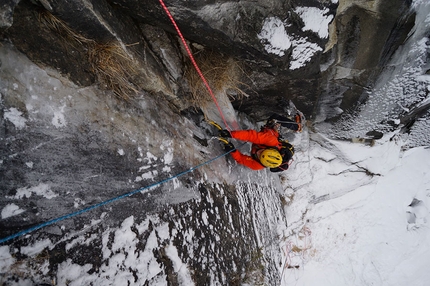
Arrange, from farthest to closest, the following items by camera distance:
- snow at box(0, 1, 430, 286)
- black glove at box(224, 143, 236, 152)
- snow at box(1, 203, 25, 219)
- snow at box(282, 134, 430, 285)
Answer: snow at box(282, 134, 430, 285), snow at box(0, 1, 430, 286), black glove at box(224, 143, 236, 152), snow at box(1, 203, 25, 219)

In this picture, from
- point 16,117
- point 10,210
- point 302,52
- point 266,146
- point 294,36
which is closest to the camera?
point 10,210

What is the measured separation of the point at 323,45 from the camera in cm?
316

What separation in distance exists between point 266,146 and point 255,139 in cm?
26

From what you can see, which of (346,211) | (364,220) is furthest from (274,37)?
(364,220)

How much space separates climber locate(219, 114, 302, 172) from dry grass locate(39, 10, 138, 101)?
1.62m

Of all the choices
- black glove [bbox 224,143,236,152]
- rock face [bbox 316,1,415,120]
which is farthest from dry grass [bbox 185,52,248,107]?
rock face [bbox 316,1,415,120]

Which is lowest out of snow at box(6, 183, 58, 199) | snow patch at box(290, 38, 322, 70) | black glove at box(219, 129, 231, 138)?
black glove at box(219, 129, 231, 138)

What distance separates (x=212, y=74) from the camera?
3412mm

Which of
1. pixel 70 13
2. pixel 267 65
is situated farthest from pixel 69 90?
pixel 267 65

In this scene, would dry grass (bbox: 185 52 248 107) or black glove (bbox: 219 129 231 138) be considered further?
black glove (bbox: 219 129 231 138)

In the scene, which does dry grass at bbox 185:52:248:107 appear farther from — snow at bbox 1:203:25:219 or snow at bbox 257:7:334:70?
snow at bbox 1:203:25:219

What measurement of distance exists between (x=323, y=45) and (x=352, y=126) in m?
2.72

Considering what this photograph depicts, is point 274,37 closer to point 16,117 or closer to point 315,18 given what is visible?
point 315,18

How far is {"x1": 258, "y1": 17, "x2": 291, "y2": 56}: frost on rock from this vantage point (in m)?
2.70
